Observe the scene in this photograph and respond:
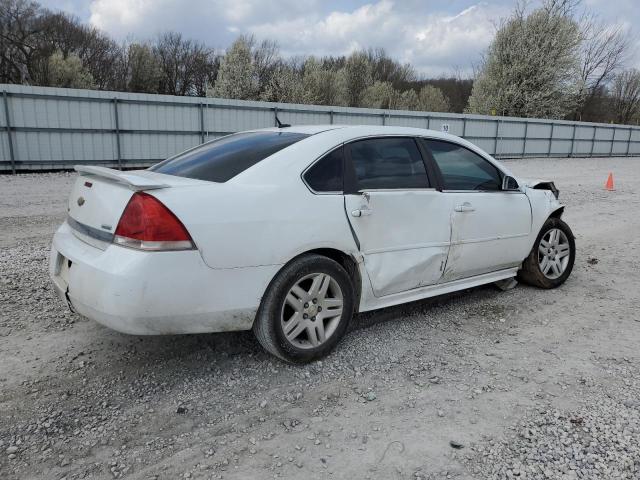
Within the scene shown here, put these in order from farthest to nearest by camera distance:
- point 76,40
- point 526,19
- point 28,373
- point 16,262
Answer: point 76,40 → point 526,19 → point 16,262 → point 28,373

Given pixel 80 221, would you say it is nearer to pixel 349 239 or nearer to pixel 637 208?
pixel 349 239

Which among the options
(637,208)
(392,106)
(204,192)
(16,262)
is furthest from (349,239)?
(392,106)

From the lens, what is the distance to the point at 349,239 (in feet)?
11.1

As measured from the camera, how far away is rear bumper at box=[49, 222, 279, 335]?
105 inches

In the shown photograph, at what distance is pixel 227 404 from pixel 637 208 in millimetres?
10948

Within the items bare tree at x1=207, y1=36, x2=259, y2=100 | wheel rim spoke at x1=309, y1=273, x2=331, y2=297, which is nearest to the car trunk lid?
wheel rim spoke at x1=309, y1=273, x2=331, y2=297

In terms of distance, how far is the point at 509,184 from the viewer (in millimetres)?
4492

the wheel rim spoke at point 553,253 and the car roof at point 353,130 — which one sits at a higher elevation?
the car roof at point 353,130

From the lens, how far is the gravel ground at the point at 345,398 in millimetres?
2441

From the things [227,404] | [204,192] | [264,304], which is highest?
[204,192]

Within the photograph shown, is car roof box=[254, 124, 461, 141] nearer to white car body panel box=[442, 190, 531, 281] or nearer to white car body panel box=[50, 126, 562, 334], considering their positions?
white car body panel box=[50, 126, 562, 334]

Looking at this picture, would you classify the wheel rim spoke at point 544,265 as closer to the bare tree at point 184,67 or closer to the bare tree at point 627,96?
the bare tree at point 184,67

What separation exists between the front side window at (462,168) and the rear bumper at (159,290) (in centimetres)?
179

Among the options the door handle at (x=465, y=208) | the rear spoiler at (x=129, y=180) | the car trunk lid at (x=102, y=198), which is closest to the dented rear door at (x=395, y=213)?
the door handle at (x=465, y=208)
